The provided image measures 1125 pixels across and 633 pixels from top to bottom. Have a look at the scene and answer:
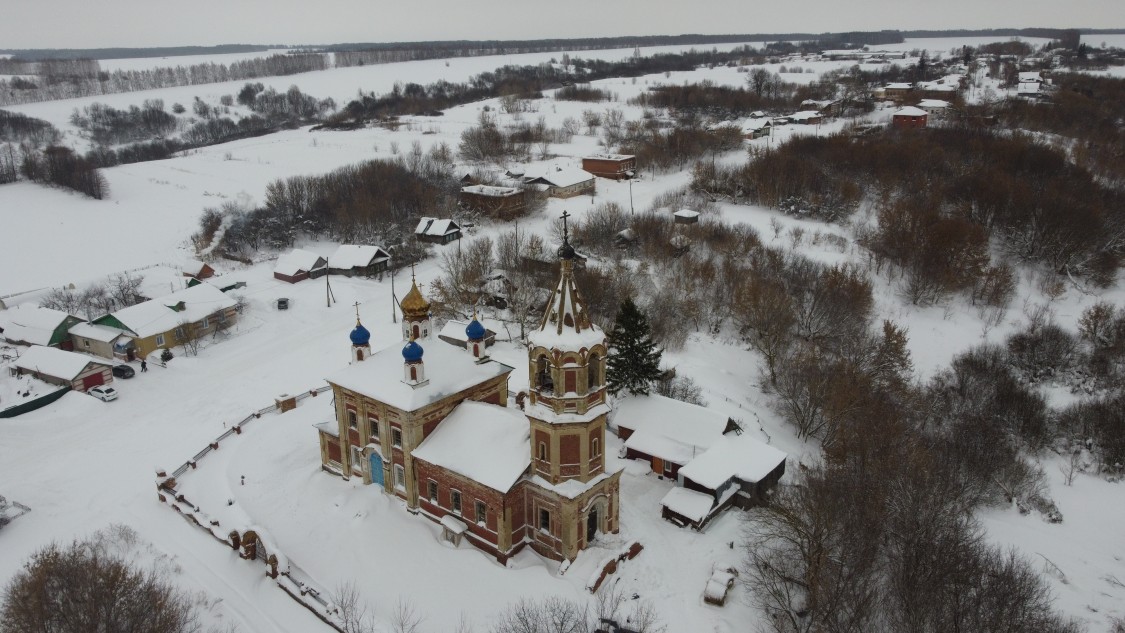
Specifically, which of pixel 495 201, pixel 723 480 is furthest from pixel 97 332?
pixel 723 480

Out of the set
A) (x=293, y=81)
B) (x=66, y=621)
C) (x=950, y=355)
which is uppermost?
(x=293, y=81)

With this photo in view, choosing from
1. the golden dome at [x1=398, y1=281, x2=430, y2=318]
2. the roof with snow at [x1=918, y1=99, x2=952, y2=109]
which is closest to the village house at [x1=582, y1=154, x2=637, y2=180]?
the roof with snow at [x1=918, y1=99, x2=952, y2=109]

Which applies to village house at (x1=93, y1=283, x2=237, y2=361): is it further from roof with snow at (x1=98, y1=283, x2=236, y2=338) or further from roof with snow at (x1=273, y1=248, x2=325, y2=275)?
roof with snow at (x1=273, y1=248, x2=325, y2=275)

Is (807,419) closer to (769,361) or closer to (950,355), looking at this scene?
(769,361)

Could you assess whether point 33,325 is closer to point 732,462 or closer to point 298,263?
point 298,263

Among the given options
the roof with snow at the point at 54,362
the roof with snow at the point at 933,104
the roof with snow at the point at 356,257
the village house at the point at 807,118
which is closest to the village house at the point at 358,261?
the roof with snow at the point at 356,257

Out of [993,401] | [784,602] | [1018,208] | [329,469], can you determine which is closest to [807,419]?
[993,401]
